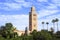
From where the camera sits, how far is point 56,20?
343ft

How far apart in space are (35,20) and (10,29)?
130 ft

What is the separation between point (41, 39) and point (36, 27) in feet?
177

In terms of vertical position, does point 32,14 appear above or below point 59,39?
above

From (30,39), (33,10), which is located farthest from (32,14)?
(30,39)

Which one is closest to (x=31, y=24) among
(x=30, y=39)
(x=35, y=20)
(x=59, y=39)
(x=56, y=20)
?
(x=35, y=20)

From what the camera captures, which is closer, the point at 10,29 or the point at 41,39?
the point at 41,39

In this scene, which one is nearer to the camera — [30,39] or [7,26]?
[30,39]

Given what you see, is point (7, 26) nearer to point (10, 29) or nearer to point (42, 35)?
point (10, 29)

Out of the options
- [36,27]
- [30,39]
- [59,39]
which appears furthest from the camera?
[36,27]

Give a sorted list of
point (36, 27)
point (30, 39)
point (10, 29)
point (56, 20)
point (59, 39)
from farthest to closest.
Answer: point (36, 27) → point (56, 20) → point (10, 29) → point (59, 39) → point (30, 39)

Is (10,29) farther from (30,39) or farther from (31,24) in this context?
(31,24)

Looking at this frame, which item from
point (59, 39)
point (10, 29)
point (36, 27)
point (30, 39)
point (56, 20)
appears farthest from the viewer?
point (36, 27)

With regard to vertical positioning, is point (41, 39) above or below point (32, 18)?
below

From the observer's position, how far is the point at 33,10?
120500 millimetres
